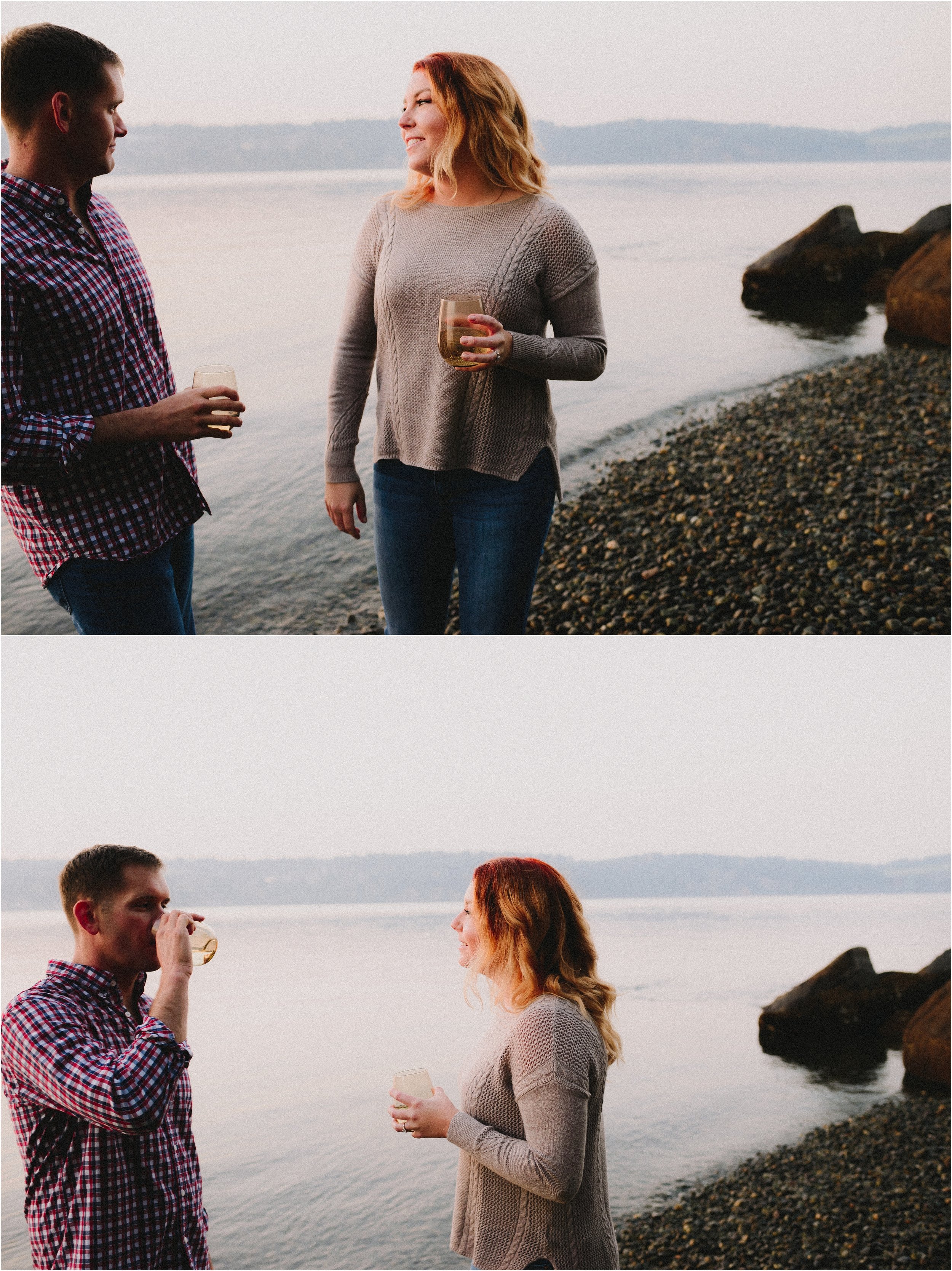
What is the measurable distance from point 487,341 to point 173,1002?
1.41 meters

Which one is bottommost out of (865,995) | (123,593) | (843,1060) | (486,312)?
(843,1060)

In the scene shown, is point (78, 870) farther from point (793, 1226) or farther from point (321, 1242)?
point (321, 1242)

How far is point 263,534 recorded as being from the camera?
22.2 ft

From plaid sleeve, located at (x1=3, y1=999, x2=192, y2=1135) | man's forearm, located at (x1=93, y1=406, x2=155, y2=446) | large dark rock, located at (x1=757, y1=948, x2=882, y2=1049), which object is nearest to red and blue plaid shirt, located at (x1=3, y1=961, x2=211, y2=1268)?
plaid sleeve, located at (x1=3, y1=999, x2=192, y2=1135)

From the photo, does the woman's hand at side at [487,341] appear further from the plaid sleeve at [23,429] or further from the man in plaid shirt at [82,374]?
the plaid sleeve at [23,429]

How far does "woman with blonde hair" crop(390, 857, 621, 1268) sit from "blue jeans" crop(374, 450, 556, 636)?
74cm

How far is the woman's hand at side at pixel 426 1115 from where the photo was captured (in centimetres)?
190

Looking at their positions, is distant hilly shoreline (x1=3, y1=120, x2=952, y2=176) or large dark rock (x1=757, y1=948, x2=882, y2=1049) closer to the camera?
large dark rock (x1=757, y1=948, x2=882, y2=1049)

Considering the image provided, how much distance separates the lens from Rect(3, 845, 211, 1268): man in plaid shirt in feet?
5.75

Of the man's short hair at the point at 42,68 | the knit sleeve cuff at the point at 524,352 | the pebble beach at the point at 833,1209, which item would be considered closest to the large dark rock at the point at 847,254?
the pebble beach at the point at 833,1209

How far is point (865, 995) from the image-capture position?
6965 mm

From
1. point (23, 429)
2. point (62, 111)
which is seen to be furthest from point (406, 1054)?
point (62, 111)

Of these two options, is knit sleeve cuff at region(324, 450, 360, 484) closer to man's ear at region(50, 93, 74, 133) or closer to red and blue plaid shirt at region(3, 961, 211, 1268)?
man's ear at region(50, 93, 74, 133)

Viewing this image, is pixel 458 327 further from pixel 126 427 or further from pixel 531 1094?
pixel 531 1094
